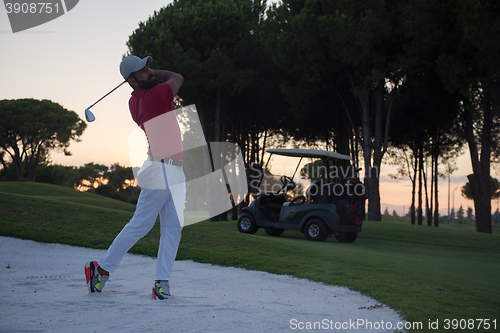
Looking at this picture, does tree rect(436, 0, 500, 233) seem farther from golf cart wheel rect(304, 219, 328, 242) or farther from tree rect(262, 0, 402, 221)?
golf cart wheel rect(304, 219, 328, 242)

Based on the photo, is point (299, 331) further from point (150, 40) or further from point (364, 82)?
point (150, 40)

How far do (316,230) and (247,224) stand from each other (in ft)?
7.45

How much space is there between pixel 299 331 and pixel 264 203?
9530 millimetres

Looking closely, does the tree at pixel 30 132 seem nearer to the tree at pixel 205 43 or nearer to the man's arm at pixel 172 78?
the tree at pixel 205 43

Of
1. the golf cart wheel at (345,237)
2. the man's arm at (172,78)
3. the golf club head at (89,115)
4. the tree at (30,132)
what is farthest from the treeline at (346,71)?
the tree at (30,132)

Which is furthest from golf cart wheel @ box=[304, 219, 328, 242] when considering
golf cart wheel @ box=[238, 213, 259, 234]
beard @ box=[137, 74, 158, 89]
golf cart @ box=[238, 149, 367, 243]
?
beard @ box=[137, 74, 158, 89]

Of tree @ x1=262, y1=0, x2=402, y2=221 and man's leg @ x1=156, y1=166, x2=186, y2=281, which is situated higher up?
tree @ x1=262, y1=0, x2=402, y2=221

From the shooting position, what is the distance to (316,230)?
11.0 meters

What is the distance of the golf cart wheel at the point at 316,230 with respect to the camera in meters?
10.9

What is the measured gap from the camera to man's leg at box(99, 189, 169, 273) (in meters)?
3.39

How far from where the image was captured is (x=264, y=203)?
12.2 metres

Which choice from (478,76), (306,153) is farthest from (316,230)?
(478,76)

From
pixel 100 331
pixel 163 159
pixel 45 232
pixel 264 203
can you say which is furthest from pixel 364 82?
pixel 100 331

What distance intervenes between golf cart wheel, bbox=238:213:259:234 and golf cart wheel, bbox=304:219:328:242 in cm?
174
